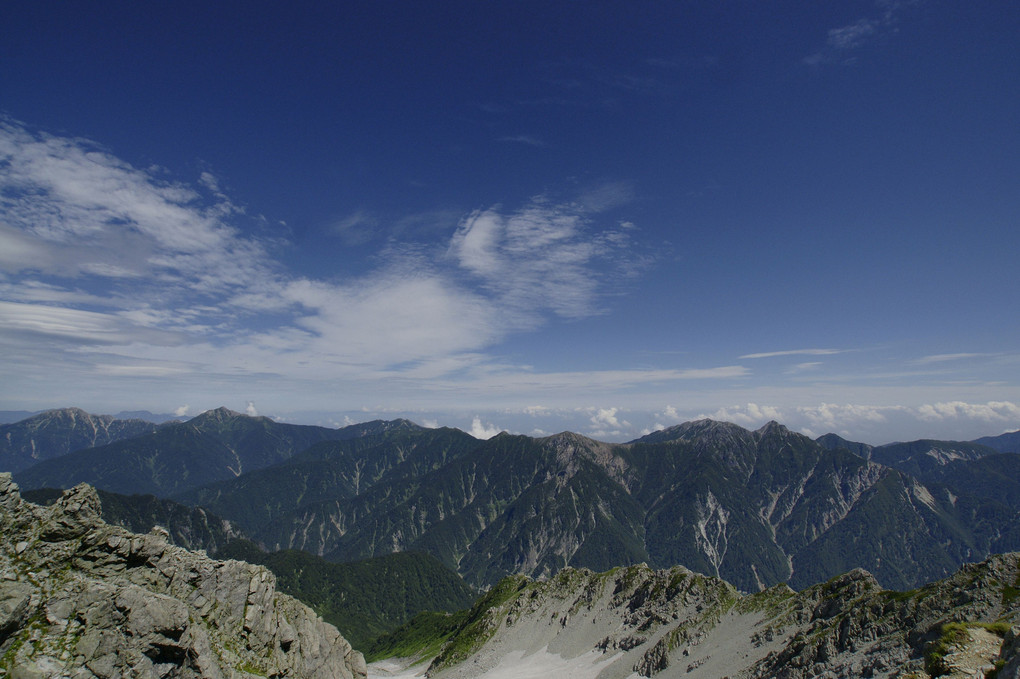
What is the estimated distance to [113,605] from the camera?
39.2 meters

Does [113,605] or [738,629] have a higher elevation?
[113,605]

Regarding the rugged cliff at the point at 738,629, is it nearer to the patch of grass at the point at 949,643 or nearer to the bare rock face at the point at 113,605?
the patch of grass at the point at 949,643

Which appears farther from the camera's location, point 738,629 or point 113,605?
Answer: point 738,629

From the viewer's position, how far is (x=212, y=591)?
55375mm

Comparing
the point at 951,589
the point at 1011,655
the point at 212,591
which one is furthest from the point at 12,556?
the point at 951,589

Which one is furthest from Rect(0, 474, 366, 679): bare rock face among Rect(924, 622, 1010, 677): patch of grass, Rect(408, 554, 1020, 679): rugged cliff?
Rect(408, 554, 1020, 679): rugged cliff

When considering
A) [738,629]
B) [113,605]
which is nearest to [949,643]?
[113,605]

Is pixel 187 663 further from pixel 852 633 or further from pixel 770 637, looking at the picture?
pixel 770 637

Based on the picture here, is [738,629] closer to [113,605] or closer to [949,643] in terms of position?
[949,643]

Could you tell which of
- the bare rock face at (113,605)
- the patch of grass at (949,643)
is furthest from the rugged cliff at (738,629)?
the bare rock face at (113,605)

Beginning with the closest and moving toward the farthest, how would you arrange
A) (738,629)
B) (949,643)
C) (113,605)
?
(949,643), (113,605), (738,629)

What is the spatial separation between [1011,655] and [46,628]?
68837 mm

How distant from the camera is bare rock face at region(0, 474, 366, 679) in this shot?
35312mm

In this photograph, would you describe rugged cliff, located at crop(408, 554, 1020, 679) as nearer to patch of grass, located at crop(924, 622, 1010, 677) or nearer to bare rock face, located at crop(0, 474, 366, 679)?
patch of grass, located at crop(924, 622, 1010, 677)
